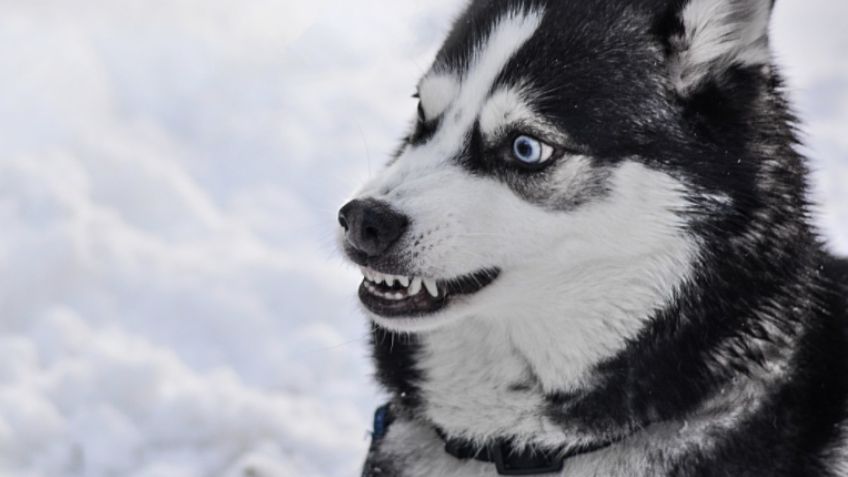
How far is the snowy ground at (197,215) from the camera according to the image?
3.73 m

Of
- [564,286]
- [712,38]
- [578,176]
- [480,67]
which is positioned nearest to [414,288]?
[564,286]

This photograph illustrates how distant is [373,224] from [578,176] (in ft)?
1.59

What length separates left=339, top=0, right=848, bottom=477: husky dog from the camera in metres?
2.32

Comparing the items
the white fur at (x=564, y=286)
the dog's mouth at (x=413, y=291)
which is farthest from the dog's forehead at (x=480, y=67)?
the dog's mouth at (x=413, y=291)

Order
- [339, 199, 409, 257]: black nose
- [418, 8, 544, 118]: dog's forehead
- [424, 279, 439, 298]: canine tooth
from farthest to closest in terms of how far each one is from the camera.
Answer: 1. [418, 8, 544, 118]: dog's forehead
2. [424, 279, 439, 298]: canine tooth
3. [339, 199, 409, 257]: black nose

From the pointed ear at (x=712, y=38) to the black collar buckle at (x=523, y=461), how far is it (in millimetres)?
918

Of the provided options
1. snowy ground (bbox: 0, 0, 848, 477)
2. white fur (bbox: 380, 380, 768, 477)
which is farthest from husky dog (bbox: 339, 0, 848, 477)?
snowy ground (bbox: 0, 0, 848, 477)

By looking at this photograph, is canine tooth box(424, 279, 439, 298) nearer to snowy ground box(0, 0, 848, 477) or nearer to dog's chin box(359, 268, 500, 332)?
dog's chin box(359, 268, 500, 332)

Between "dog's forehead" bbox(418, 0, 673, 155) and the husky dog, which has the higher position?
"dog's forehead" bbox(418, 0, 673, 155)

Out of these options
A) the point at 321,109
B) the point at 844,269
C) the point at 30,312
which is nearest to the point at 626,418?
the point at 844,269

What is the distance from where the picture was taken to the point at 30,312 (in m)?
4.02

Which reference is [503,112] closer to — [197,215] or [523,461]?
[523,461]

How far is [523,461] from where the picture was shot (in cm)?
243

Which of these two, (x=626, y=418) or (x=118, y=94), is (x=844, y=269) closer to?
(x=626, y=418)
